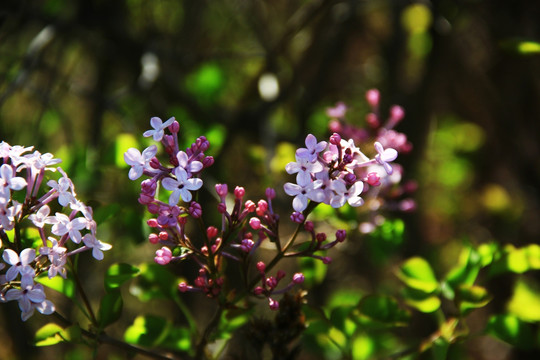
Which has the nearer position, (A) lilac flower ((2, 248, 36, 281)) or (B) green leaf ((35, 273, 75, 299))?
(A) lilac flower ((2, 248, 36, 281))

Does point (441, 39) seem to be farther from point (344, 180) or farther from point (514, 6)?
point (344, 180)

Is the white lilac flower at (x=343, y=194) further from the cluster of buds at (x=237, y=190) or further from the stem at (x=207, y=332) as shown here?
the stem at (x=207, y=332)

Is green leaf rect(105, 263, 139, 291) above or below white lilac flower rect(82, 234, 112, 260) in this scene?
below

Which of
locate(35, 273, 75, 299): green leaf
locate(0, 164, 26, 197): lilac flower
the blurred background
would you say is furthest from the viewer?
the blurred background

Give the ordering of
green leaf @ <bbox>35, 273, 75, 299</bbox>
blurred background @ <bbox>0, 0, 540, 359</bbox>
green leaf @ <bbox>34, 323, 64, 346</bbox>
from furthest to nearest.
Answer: blurred background @ <bbox>0, 0, 540, 359</bbox>
green leaf @ <bbox>35, 273, 75, 299</bbox>
green leaf @ <bbox>34, 323, 64, 346</bbox>

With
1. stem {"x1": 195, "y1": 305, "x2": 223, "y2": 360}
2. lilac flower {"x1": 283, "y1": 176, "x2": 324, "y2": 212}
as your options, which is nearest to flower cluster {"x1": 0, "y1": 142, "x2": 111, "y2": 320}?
stem {"x1": 195, "y1": 305, "x2": 223, "y2": 360}

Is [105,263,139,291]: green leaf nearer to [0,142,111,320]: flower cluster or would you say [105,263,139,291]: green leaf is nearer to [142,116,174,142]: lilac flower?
[0,142,111,320]: flower cluster
